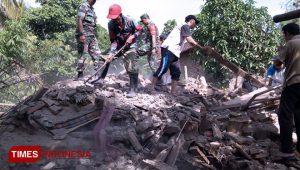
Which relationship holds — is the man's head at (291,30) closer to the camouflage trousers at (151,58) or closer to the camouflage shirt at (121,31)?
the camouflage shirt at (121,31)

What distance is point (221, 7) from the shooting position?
10930mm

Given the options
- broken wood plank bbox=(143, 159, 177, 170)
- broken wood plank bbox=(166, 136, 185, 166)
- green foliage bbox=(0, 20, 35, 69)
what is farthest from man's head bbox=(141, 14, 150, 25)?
green foliage bbox=(0, 20, 35, 69)

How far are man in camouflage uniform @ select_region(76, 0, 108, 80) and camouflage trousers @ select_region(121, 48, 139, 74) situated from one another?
700mm

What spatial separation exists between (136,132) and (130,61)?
2052 mm

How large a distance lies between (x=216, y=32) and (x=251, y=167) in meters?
8.05

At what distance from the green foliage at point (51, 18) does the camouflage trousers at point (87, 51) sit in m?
15.4

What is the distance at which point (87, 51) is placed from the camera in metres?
6.53

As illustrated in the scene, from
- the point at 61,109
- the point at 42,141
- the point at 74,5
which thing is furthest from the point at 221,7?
the point at 74,5

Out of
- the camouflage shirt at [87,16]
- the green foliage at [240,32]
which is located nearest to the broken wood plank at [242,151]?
the camouflage shirt at [87,16]

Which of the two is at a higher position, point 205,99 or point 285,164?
point 205,99

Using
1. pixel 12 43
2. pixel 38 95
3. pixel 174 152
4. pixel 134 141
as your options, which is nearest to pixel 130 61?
pixel 38 95

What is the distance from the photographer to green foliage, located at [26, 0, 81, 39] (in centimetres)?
2042

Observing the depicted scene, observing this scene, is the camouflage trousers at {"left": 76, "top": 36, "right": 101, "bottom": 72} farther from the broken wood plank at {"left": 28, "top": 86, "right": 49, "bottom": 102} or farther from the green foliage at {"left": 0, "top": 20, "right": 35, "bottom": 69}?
the green foliage at {"left": 0, "top": 20, "right": 35, "bottom": 69}

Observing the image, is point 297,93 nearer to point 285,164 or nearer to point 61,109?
point 285,164
